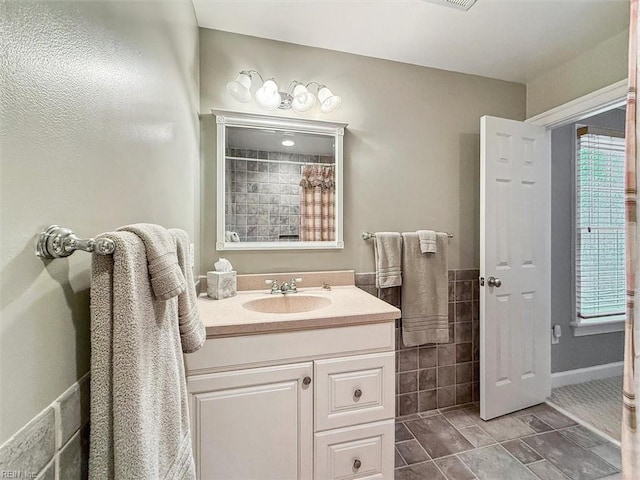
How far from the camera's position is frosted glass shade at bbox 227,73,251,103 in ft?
5.23

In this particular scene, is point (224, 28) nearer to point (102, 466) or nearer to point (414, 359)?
point (102, 466)

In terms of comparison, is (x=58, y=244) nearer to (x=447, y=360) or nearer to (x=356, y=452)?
(x=356, y=452)

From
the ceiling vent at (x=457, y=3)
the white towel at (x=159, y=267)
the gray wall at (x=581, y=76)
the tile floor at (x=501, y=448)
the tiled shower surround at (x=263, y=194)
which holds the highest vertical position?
the ceiling vent at (x=457, y=3)

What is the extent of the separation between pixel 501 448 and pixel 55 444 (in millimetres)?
2083

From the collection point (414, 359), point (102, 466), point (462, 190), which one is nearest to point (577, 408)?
point (414, 359)

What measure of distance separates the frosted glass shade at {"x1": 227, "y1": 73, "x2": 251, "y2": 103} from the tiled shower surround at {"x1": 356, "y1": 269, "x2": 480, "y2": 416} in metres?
1.27

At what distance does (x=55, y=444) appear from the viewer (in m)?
0.47

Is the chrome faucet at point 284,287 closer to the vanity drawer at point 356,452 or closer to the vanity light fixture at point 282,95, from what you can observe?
the vanity drawer at point 356,452

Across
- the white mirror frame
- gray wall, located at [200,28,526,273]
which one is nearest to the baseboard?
gray wall, located at [200,28,526,273]

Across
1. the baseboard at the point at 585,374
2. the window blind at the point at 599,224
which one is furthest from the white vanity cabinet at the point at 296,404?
the window blind at the point at 599,224

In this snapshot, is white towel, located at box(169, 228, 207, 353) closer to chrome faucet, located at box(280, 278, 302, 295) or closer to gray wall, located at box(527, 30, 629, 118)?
chrome faucet, located at box(280, 278, 302, 295)

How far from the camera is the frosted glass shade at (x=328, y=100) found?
5.70ft

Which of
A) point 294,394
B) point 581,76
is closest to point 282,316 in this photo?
point 294,394

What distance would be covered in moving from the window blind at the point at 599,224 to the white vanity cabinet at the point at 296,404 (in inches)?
84.6
